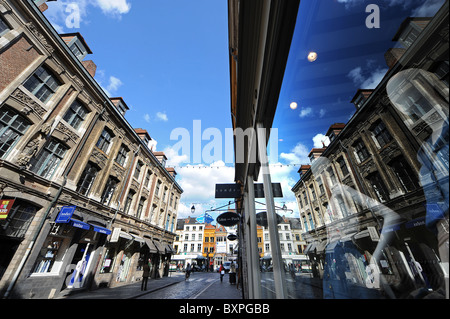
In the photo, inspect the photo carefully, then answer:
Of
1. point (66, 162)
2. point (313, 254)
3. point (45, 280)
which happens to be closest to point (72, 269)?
point (45, 280)

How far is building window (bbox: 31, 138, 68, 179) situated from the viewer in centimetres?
782

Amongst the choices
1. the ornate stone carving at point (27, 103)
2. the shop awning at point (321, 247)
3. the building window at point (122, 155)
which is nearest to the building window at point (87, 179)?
the building window at point (122, 155)

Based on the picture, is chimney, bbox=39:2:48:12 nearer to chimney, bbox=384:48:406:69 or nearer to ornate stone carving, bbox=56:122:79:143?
ornate stone carving, bbox=56:122:79:143

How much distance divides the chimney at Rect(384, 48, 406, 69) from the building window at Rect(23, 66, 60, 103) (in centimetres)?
1187

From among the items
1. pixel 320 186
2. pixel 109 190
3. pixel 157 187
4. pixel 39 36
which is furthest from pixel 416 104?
pixel 157 187

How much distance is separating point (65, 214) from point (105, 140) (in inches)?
219

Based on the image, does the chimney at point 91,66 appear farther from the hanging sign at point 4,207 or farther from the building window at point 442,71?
the building window at point 442,71

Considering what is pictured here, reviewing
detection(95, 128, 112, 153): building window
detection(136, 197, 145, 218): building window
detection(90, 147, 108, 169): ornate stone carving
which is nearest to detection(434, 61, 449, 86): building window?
detection(90, 147, 108, 169): ornate stone carving

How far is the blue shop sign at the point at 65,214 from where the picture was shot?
7.76m

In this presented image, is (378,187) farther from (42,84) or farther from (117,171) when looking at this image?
(117,171)

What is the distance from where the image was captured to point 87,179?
1034 centimetres

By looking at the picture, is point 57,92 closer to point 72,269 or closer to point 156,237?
point 72,269

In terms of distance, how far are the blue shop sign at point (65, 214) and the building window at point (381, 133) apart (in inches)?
417

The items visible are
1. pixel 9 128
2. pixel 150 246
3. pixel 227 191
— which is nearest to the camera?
pixel 227 191
